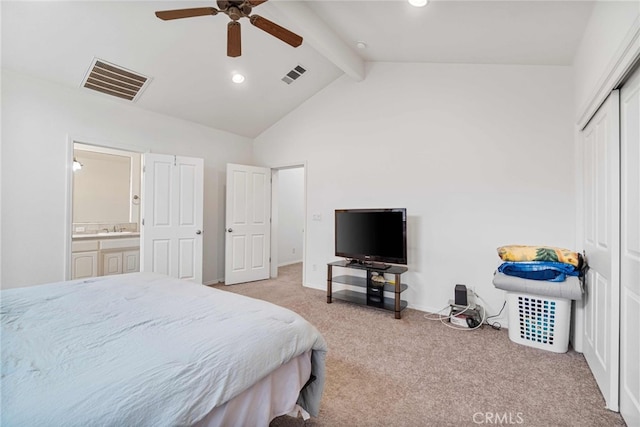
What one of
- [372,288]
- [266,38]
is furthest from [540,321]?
[266,38]

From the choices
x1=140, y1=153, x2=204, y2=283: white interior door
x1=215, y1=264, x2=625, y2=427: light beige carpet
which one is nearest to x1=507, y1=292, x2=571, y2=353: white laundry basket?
x1=215, y1=264, x2=625, y2=427: light beige carpet

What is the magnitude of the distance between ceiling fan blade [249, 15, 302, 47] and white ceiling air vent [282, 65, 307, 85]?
68.5 inches

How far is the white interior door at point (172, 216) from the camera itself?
13.3 feet

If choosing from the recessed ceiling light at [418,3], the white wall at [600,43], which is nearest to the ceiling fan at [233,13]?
the recessed ceiling light at [418,3]

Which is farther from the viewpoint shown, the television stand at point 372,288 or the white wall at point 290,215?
the white wall at point 290,215

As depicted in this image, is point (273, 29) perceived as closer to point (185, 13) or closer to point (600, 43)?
point (185, 13)

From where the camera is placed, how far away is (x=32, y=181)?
10.6ft

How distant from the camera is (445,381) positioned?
2.10 metres

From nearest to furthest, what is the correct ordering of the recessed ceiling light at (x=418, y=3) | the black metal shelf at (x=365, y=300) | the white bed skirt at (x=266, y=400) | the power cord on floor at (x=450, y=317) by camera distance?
the white bed skirt at (x=266, y=400) < the recessed ceiling light at (x=418, y=3) < the power cord on floor at (x=450, y=317) < the black metal shelf at (x=365, y=300)

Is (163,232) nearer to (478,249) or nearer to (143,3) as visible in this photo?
(143,3)

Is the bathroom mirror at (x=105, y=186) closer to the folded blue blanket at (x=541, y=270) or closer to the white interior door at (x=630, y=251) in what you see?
the folded blue blanket at (x=541, y=270)

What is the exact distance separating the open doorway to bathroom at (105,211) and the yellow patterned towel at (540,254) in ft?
17.1

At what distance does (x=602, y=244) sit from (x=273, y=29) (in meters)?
2.77

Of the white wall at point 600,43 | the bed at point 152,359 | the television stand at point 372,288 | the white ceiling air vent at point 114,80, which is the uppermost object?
the white ceiling air vent at point 114,80
